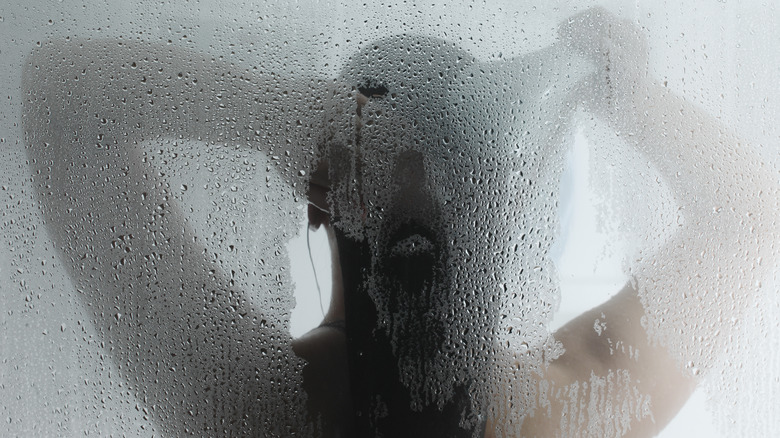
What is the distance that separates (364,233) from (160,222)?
204 millimetres

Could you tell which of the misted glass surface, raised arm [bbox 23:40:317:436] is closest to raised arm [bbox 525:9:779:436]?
the misted glass surface

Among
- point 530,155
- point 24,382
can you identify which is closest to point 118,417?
point 24,382

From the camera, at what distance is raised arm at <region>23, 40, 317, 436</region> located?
0.47 meters

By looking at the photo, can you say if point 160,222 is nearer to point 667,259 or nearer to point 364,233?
point 364,233

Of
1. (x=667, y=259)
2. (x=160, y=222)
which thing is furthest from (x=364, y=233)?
(x=667, y=259)

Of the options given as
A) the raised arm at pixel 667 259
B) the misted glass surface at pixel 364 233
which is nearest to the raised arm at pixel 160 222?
the misted glass surface at pixel 364 233

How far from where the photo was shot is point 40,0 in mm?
508

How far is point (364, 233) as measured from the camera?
0.49 meters

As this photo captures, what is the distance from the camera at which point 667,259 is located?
53 cm

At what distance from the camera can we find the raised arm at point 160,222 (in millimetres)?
474

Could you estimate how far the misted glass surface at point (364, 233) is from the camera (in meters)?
0.48

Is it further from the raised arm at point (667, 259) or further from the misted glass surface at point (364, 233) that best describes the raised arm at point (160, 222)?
the raised arm at point (667, 259)

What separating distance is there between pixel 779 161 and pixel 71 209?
0.79 metres

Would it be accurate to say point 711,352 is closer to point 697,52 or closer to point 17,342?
point 697,52
